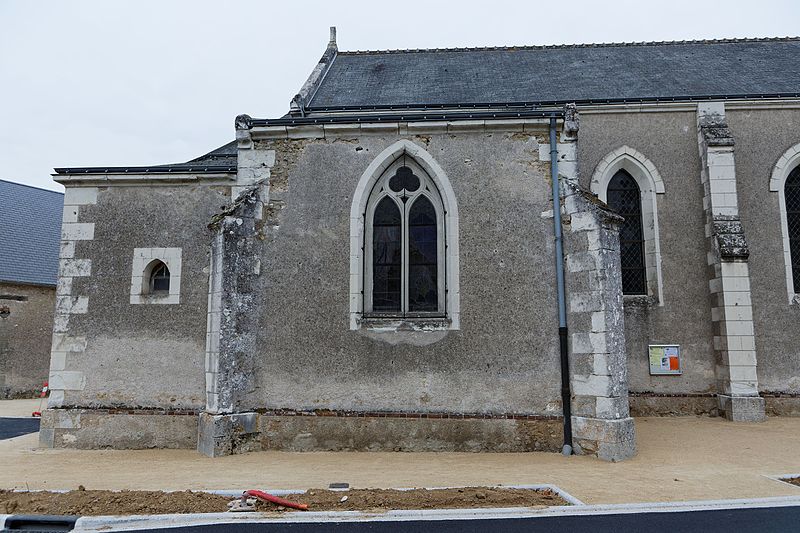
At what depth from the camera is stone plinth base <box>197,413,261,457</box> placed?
22.7 feet

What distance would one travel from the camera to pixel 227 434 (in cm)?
701

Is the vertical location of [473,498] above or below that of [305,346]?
below

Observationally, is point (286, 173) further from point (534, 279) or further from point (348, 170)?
point (534, 279)

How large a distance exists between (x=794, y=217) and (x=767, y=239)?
0.91 meters

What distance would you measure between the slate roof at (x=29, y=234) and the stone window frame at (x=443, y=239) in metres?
13.8

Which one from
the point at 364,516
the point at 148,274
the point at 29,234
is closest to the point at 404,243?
the point at 148,274

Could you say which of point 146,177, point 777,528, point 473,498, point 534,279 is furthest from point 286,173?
point 777,528

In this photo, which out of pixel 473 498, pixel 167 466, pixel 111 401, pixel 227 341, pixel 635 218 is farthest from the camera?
pixel 635 218

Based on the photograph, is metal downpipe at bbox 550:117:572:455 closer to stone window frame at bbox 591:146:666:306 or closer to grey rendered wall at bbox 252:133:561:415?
grey rendered wall at bbox 252:133:561:415

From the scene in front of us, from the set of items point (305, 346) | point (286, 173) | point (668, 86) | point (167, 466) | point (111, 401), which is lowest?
point (167, 466)

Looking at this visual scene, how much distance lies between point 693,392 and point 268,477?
874 cm

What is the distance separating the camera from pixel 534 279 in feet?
24.3

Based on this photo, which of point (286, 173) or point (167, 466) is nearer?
point (167, 466)

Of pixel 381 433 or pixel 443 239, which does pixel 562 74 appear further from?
pixel 381 433
